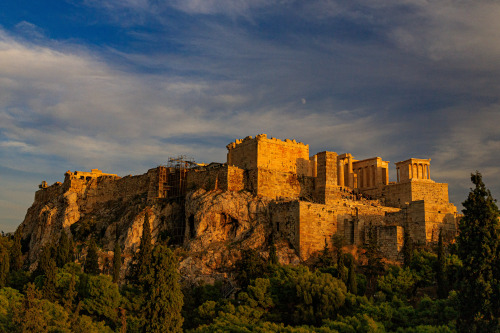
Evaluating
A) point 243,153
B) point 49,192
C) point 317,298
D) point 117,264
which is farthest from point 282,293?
point 49,192

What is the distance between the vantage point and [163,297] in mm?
36875

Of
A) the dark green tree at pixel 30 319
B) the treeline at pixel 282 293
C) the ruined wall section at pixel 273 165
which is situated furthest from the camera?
the ruined wall section at pixel 273 165

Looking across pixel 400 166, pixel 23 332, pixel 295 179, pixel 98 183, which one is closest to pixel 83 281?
pixel 23 332

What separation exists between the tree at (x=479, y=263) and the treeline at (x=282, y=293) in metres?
0.05

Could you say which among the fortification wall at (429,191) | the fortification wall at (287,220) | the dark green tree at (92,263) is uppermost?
the fortification wall at (429,191)

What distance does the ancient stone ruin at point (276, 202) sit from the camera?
5444 centimetres

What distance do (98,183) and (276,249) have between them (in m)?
31.3

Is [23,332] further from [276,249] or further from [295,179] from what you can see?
[295,179]

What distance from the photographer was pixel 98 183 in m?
76.4

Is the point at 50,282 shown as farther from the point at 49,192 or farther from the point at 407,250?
the point at 49,192

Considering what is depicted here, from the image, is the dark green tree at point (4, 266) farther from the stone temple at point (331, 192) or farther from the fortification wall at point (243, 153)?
the fortification wall at point (243, 153)

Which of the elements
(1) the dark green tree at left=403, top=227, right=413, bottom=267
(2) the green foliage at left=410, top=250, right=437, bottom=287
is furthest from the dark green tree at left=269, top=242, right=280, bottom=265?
(2) the green foliage at left=410, top=250, right=437, bottom=287

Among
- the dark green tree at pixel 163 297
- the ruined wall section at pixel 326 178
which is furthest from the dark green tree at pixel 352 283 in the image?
the ruined wall section at pixel 326 178

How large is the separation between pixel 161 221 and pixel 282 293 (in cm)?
2032
